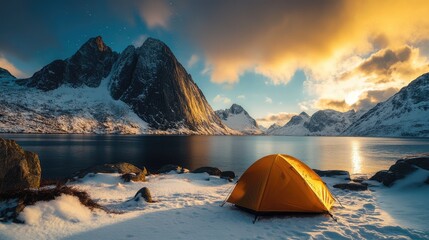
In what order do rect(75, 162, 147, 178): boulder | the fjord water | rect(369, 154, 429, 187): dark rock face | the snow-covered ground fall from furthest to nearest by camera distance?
Result: 1. the fjord water
2. rect(75, 162, 147, 178): boulder
3. rect(369, 154, 429, 187): dark rock face
4. the snow-covered ground

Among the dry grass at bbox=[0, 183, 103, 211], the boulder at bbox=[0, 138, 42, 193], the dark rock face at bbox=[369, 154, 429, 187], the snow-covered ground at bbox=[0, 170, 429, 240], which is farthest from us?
the dark rock face at bbox=[369, 154, 429, 187]

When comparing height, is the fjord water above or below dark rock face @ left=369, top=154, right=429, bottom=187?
below

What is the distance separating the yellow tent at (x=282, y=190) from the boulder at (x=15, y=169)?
9852mm

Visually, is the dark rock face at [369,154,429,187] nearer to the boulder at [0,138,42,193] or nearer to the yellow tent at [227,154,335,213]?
the yellow tent at [227,154,335,213]

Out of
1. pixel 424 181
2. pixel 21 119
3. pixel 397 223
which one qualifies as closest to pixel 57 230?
pixel 397 223

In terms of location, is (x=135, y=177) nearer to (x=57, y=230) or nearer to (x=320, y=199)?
(x=57, y=230)

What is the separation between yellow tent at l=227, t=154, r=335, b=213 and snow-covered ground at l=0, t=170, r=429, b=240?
1.62ft

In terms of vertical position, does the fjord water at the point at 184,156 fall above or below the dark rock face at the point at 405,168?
below

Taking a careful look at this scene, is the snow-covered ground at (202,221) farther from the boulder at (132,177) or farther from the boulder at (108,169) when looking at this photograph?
the boulder at (108,169)

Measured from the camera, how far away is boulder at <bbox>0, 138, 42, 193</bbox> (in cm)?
1117

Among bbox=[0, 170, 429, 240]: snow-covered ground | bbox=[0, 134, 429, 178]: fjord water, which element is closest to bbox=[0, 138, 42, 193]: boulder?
bbox=[0, 170, 429, 240]: snow-covered ground

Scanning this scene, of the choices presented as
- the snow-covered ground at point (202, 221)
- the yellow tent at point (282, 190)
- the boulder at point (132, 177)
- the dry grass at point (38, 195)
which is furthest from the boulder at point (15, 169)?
the yellow tent at point (282, 190)

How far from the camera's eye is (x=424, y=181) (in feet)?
55.8

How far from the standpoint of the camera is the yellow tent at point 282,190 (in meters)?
12.0
